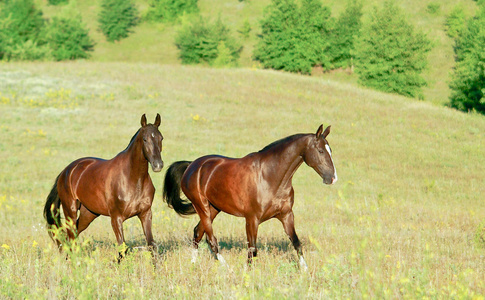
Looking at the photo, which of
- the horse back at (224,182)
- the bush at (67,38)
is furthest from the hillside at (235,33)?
the horse back at (224,182)

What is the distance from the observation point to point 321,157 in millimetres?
6555

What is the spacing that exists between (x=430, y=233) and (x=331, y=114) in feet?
76.1

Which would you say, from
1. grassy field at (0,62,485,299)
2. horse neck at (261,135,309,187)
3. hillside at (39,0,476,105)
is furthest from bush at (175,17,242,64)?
horse neck at (261,135,309,187)

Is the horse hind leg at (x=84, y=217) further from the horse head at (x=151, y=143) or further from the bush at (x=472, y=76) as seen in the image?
the bush at (x=472, y=76)

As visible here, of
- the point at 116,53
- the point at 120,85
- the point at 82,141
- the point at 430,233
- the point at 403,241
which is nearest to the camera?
the point at 403,241

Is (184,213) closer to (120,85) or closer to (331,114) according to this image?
(331,114)

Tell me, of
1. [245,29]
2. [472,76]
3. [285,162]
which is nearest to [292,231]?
[285,162]

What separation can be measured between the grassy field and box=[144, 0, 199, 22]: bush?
56.3m

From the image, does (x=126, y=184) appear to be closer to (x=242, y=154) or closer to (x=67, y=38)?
(x=242, y=154)

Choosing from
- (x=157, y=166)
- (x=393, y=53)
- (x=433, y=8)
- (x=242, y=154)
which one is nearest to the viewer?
(x=157, y=166)

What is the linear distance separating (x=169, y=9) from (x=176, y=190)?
95030 millimetres

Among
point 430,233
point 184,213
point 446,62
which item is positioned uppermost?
point 446,62

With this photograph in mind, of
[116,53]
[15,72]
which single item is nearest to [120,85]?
[15,72]

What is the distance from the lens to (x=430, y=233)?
10812 mm
